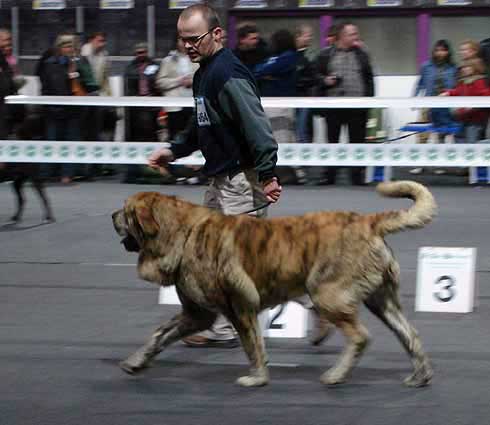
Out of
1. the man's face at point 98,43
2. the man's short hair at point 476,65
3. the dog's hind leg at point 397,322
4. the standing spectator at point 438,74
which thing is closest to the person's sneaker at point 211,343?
the dog's hind leg at point 397,322

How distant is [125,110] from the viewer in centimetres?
1499

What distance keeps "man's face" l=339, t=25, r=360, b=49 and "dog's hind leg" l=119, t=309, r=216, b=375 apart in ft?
27.9

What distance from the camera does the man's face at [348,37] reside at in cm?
1445

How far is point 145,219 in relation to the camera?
6125 millimetres

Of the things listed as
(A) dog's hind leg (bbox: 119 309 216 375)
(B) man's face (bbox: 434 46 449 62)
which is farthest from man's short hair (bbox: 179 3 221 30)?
(B) man's face (bbox: 434 46 449 62)

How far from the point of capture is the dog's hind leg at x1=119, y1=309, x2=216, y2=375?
6461mm

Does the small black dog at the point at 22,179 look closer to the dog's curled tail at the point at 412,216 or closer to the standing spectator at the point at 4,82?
the standing spectator at the point at 4,82

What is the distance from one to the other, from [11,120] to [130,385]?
27.6 feet

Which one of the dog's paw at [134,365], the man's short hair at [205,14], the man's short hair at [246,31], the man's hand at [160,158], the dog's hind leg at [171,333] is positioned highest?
the man's short hair at [205,14]

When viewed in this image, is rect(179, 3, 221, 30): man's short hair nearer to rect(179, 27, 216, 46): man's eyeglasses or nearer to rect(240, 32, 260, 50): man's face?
rect(179, 27, 216, 46): man's eyeglasses

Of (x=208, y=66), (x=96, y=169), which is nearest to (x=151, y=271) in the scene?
(x=208, y=66)

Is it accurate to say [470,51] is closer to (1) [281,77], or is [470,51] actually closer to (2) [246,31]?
(1) [281,77]

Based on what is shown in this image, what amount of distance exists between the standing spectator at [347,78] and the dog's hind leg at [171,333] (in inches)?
323

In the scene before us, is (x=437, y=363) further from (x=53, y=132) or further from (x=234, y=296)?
(x=53, y=132)
